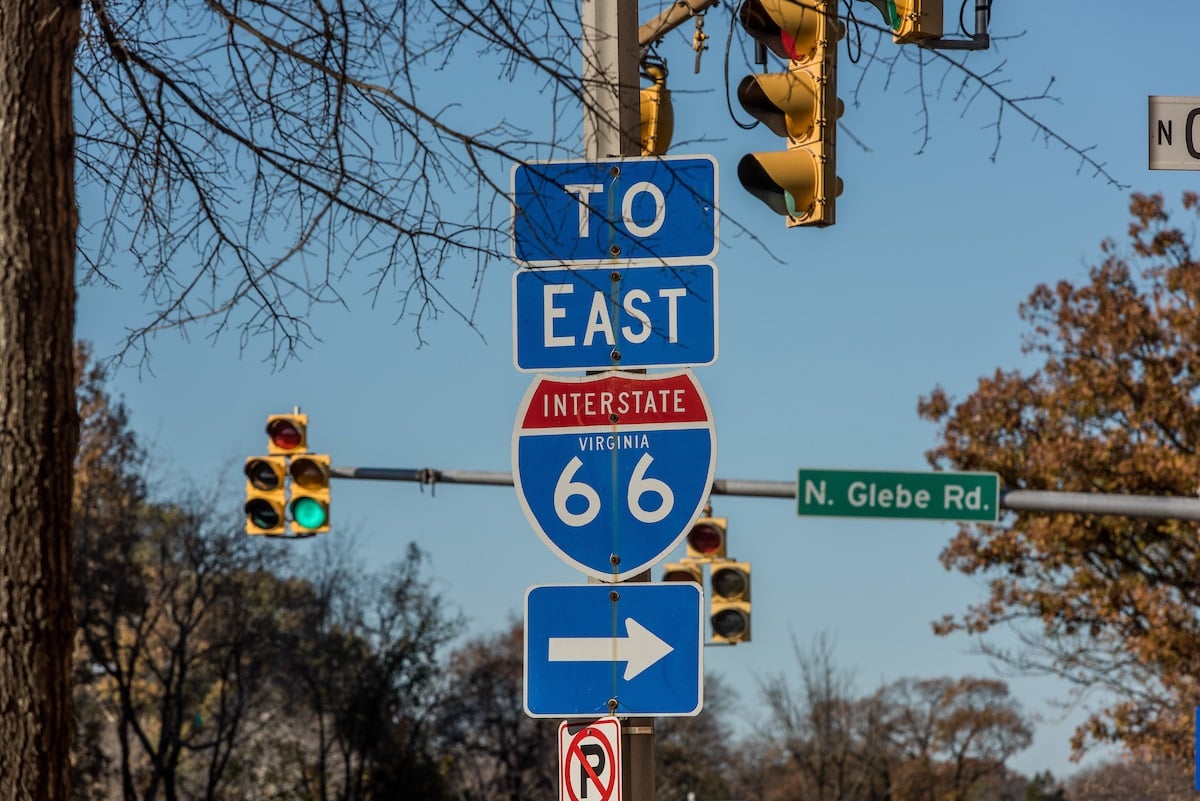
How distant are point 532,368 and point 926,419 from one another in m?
19.6

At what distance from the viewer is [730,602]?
17.6 m

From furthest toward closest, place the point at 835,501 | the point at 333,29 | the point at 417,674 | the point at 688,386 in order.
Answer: the point at 417,674 → the point at 835,501 → the point at 333,29 → the point at 688,386

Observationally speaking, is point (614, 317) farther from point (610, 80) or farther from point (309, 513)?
point (309, 513)

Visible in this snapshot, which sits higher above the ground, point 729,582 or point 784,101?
point 784,101

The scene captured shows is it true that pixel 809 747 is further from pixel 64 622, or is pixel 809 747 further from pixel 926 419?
pixel 64 622

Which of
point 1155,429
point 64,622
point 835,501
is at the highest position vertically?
point 1155,429

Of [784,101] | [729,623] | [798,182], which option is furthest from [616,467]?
[729,623]

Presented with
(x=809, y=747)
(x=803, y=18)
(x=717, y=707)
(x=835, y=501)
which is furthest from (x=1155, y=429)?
(x=717, y=707)

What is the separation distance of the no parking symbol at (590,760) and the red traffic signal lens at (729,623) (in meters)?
11.8

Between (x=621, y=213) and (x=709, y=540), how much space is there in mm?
11667

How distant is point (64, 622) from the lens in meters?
5.09

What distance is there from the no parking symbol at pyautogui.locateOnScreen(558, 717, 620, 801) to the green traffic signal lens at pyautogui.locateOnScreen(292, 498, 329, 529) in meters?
10.8

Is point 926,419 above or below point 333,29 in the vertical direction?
above

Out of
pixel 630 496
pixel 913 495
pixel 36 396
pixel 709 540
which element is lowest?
pixel 630 496
